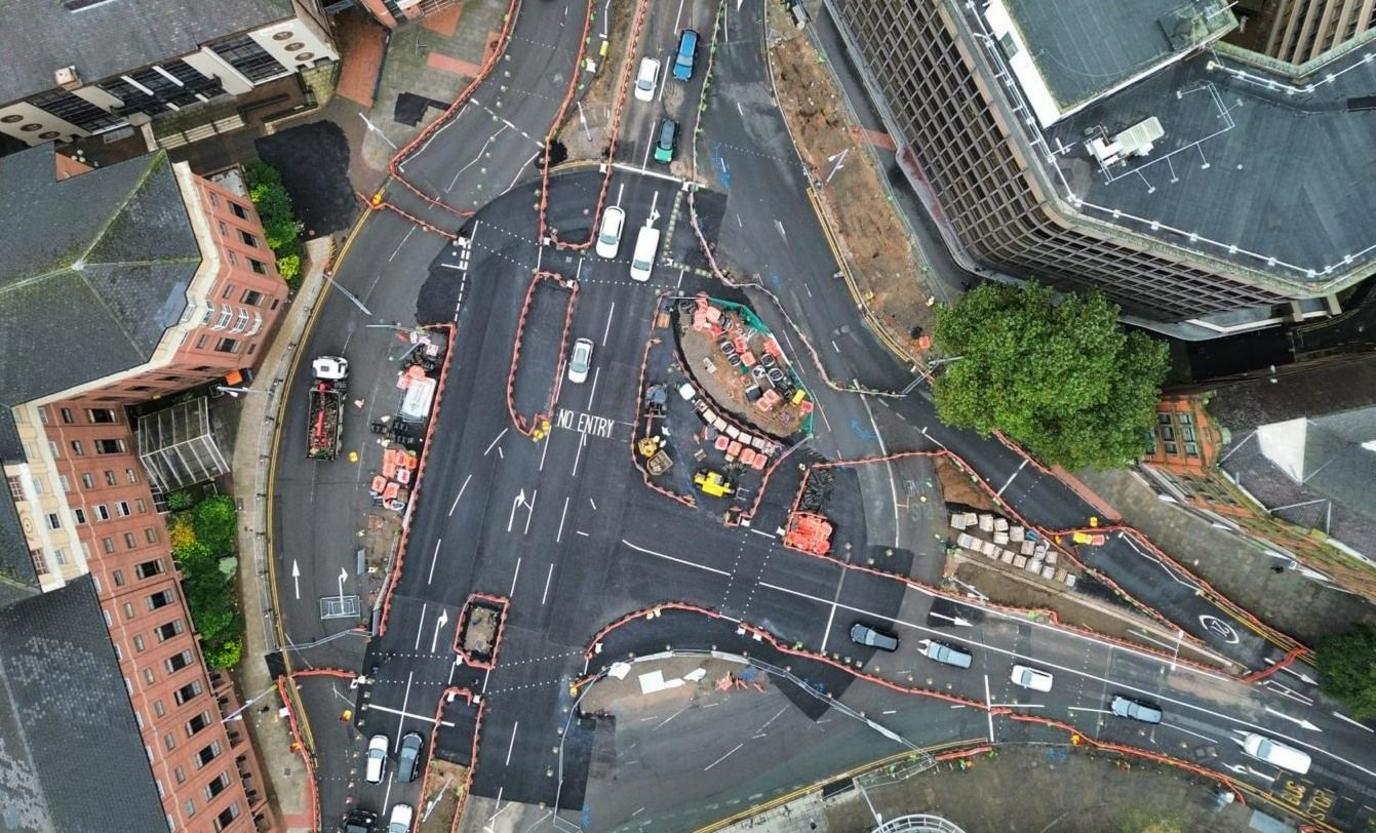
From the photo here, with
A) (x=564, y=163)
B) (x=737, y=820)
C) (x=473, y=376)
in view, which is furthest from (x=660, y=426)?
(x=737, y=820)

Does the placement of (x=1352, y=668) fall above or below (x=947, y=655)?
above

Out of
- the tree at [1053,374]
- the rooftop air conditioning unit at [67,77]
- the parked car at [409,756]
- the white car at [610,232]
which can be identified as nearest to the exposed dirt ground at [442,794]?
the parked car at [409,756]

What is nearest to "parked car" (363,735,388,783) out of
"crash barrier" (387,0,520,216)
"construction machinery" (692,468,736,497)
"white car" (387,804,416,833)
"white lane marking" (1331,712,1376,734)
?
"white car" (387,804,416,833)

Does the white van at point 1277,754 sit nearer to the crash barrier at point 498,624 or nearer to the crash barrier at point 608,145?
the crash barrier at point 498,624

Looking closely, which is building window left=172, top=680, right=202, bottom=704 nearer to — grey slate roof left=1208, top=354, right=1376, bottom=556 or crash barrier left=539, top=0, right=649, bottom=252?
crash barrier left=539, top=0, right=649, bottom=252

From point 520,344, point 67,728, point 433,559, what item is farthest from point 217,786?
point 520,344

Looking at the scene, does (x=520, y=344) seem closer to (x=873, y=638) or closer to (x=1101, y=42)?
(x=873, y=638)
